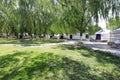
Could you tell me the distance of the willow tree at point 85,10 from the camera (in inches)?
669

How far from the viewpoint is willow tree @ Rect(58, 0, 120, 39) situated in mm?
16984

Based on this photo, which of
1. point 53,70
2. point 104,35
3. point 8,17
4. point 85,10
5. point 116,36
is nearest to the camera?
point 53,70

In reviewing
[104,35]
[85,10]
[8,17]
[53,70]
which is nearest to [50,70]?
[53,70]

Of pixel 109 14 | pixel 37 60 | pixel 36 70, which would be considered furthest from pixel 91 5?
pixel 36 70

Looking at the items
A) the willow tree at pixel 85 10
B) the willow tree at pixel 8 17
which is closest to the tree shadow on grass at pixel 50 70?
the willow tree at pixel 85 10

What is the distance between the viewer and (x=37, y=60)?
11211 millimetres

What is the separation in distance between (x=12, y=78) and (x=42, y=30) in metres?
31.3

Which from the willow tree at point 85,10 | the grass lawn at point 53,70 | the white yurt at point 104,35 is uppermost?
the willow tree at point 85,10

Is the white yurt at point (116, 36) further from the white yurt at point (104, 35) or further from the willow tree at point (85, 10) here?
the white yurt at point (104, 35)

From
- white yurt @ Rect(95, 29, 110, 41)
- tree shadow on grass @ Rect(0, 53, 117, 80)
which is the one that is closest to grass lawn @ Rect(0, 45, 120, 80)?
tree shadow on grass @ Rect(0, 53, 117, 80)

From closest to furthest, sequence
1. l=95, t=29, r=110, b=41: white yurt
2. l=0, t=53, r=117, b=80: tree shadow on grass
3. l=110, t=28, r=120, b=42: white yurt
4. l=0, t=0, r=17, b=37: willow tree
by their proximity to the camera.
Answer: l=0, t=53, r=117, b=80: tree shadow on grass → l=110, t=28, r=120, b=42: white yurt → l=0, t=0, r=17, b=37: willow tree → l=95, t=29, r=110, b=41: white yurt

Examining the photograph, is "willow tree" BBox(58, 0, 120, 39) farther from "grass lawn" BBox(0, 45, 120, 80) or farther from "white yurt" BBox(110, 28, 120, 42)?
"white yurt" BBox(110, 28, 120, 42)

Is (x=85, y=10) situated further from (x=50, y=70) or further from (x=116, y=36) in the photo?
(x=50, y=70)

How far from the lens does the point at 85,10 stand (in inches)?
714
